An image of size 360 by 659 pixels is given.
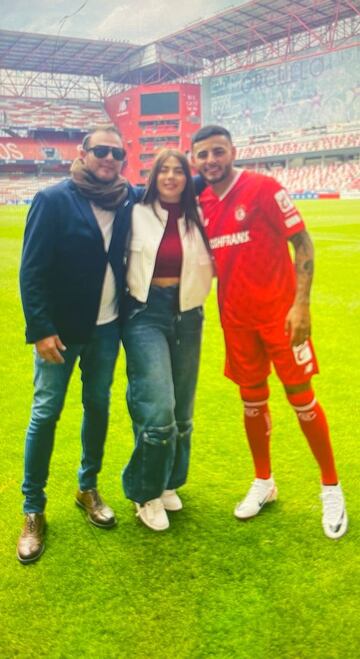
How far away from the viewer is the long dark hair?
107 inches

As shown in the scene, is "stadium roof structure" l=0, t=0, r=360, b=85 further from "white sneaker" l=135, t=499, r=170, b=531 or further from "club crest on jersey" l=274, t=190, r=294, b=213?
"white sneaker" l=135, t=499, r=170, b=531

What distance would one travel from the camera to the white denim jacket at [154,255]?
8.96 feet

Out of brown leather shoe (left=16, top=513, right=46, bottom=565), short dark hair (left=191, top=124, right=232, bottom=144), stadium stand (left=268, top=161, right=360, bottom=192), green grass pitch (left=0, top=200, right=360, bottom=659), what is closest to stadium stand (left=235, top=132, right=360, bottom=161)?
stadium stand (left=268, top=161, right=360, bottom=192)

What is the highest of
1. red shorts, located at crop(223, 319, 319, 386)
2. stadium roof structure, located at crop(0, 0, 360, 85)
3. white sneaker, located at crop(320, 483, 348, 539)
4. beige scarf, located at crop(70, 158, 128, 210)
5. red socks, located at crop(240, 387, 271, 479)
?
stadium roof structure, located at crop(0, 0, 360, 85)

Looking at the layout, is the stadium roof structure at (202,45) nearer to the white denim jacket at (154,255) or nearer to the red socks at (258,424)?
the white denim jacket at (154,255)

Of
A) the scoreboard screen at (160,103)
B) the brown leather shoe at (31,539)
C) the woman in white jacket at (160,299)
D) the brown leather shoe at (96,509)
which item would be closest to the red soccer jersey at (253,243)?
the woman in white jacket at (160,299)

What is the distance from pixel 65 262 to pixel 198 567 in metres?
1.52

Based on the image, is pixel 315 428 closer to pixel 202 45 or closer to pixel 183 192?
pixel 183 192

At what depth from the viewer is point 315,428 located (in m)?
3.00

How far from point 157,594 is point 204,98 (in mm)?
70905

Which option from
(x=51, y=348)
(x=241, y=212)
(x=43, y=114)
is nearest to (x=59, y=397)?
(x=51, y=348)

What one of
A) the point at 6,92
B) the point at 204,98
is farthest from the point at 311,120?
the point at 6,92

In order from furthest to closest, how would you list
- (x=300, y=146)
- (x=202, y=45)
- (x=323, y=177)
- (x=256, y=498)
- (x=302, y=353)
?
(x=202, y=45), (x=300, y=146), (x=323, y=177), (x=256, y=498), (x=302, y=353)

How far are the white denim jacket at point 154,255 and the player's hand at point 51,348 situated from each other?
1.42ft
